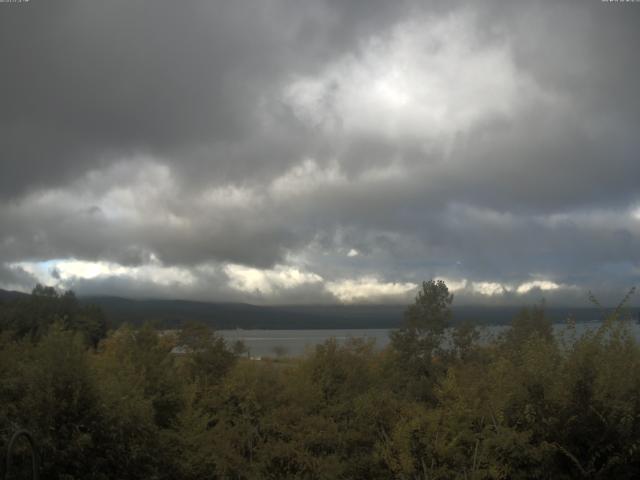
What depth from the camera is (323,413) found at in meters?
22.9

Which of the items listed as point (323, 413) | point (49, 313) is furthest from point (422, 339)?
point (49, 313)

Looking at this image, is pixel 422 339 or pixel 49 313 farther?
pixel 49 313

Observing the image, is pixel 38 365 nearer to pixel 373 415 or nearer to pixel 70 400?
pixel 70 400

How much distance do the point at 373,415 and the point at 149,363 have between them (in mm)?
7862

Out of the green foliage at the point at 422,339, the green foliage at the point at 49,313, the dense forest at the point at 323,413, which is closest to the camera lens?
the dense forest at the point at 323,413

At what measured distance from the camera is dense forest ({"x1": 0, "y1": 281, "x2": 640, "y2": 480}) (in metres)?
12.9

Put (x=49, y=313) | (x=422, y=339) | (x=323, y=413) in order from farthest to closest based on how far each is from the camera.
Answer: (x=49, y=313) < (x=422, y=339) < (x=323, y=413)

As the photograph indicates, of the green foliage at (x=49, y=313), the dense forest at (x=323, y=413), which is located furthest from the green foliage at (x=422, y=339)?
the green foliage at (x=49, y=313)

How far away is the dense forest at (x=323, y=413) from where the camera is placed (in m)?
12.9

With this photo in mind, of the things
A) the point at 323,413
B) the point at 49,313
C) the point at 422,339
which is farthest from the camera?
the point at 49,313

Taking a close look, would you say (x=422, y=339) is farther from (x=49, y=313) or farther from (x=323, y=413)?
(x=49, y=313)

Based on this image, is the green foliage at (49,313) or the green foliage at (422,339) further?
the green foliage at (49,313)

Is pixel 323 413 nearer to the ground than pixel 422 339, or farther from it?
nearer to the ground

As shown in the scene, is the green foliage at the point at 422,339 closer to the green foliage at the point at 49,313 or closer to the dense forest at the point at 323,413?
the dense forest at the point at 323,413
